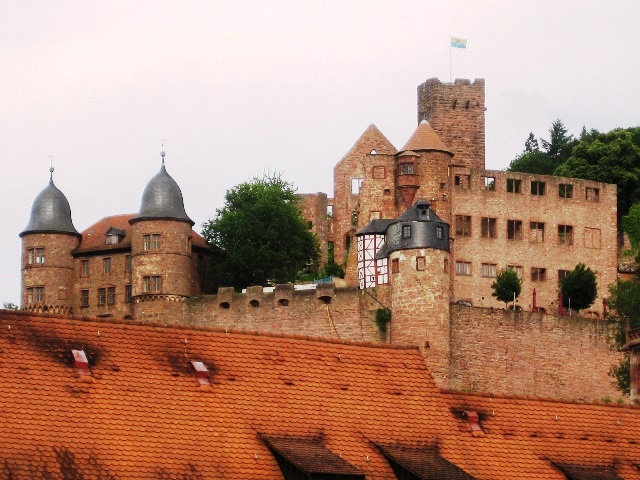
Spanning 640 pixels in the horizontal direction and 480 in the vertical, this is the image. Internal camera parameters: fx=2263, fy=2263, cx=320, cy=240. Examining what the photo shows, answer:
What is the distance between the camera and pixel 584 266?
102 metres

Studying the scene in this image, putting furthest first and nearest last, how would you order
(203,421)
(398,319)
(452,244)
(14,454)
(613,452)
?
(452,244) → (398,319) → (613,452) → (203,421) → (14,454)

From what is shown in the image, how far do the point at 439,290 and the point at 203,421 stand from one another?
44068 millimetres

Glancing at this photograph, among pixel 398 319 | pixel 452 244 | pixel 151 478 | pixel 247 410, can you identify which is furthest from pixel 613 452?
pixel 452 244

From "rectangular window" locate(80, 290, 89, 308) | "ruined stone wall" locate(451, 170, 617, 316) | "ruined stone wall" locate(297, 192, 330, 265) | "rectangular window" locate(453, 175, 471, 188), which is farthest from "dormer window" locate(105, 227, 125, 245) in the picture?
"rectangular window" locate(453, 175, 471, 188)

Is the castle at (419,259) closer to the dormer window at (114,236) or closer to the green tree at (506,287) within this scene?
the dormer window at (114,236)

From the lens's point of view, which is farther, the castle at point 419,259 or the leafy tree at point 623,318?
the leafy tree at point 623,318

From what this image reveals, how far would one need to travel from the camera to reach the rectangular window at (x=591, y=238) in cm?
10344

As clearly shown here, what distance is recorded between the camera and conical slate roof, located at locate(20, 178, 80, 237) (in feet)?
328

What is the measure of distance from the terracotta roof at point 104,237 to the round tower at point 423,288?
1451 centimetres

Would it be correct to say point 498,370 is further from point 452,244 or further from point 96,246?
point 96,246

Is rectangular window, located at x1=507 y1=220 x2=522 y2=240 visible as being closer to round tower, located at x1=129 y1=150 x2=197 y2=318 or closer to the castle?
the castle

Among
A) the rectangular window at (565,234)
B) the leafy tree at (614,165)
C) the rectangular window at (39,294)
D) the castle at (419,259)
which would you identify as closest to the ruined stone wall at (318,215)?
the castle at (419,259)

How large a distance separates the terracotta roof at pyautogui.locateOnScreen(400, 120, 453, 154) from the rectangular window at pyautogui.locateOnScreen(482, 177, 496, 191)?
210 centimetres

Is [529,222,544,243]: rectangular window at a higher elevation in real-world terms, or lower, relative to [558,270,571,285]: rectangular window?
higher
